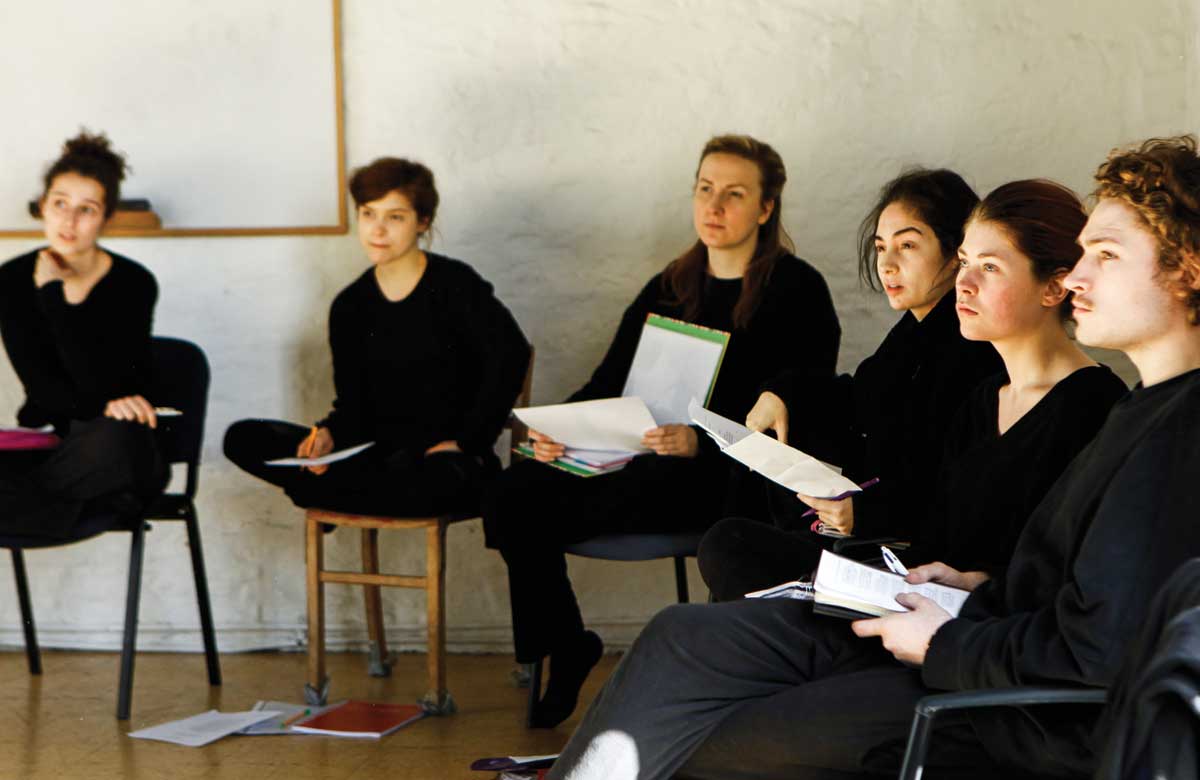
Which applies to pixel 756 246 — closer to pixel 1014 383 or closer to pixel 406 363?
pixel 406 363

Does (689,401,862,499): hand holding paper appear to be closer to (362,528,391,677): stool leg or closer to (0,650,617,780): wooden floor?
(0,650,617,780): wooden floor

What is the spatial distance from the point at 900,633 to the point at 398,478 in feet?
5.93

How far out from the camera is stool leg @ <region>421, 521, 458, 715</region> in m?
3.36

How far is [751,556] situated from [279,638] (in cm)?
211

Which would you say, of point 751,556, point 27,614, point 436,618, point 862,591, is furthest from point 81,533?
point 862,591

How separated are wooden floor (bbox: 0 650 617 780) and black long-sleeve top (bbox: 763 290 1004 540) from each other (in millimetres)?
1021

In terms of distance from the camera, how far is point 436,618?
11.1ft

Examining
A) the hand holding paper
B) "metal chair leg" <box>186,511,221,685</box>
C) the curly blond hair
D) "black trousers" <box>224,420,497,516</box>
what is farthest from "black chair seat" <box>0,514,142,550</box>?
the curly blond hair

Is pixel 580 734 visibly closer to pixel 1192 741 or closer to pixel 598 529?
pixel 1192 741

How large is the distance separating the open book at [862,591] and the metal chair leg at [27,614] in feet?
8.66

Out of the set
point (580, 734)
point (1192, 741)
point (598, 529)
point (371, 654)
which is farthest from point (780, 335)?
point (1192, 741)

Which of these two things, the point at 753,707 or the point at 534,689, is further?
the point at 534,689

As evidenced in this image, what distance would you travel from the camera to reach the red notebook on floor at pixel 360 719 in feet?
10.5

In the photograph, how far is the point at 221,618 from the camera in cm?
406
